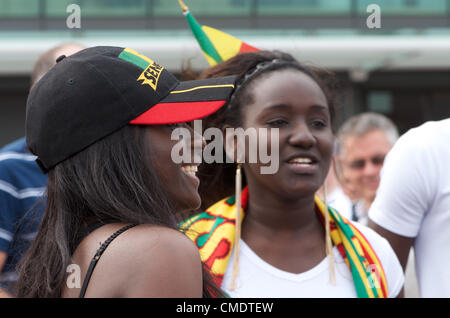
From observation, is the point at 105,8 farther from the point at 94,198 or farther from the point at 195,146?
the point at 94,198

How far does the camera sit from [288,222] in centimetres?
237

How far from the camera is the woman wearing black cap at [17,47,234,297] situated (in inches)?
51.2

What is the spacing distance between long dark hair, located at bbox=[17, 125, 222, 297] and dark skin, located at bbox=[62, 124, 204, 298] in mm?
58

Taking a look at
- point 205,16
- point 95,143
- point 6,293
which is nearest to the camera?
point 95,143

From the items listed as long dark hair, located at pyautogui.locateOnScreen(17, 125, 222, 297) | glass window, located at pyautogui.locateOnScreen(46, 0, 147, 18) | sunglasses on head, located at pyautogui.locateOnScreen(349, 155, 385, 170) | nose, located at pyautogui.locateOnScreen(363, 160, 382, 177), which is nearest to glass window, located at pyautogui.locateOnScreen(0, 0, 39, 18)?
glass window, located at pyautogui.locateOnScreen(46, 0, 147, 18)

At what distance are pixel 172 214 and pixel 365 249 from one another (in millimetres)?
1074

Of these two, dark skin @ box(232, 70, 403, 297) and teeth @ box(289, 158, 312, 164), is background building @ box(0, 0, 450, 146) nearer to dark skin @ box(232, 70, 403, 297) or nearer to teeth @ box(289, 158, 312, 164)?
dark skin @ box(232, 70, 403, 297)

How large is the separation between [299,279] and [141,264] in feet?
3.71

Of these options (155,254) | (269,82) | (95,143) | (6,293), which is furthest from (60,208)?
(269,82)

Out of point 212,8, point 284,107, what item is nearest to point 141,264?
point 284,107

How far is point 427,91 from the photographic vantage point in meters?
11.5

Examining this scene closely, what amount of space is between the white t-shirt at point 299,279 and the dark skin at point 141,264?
0.96m
